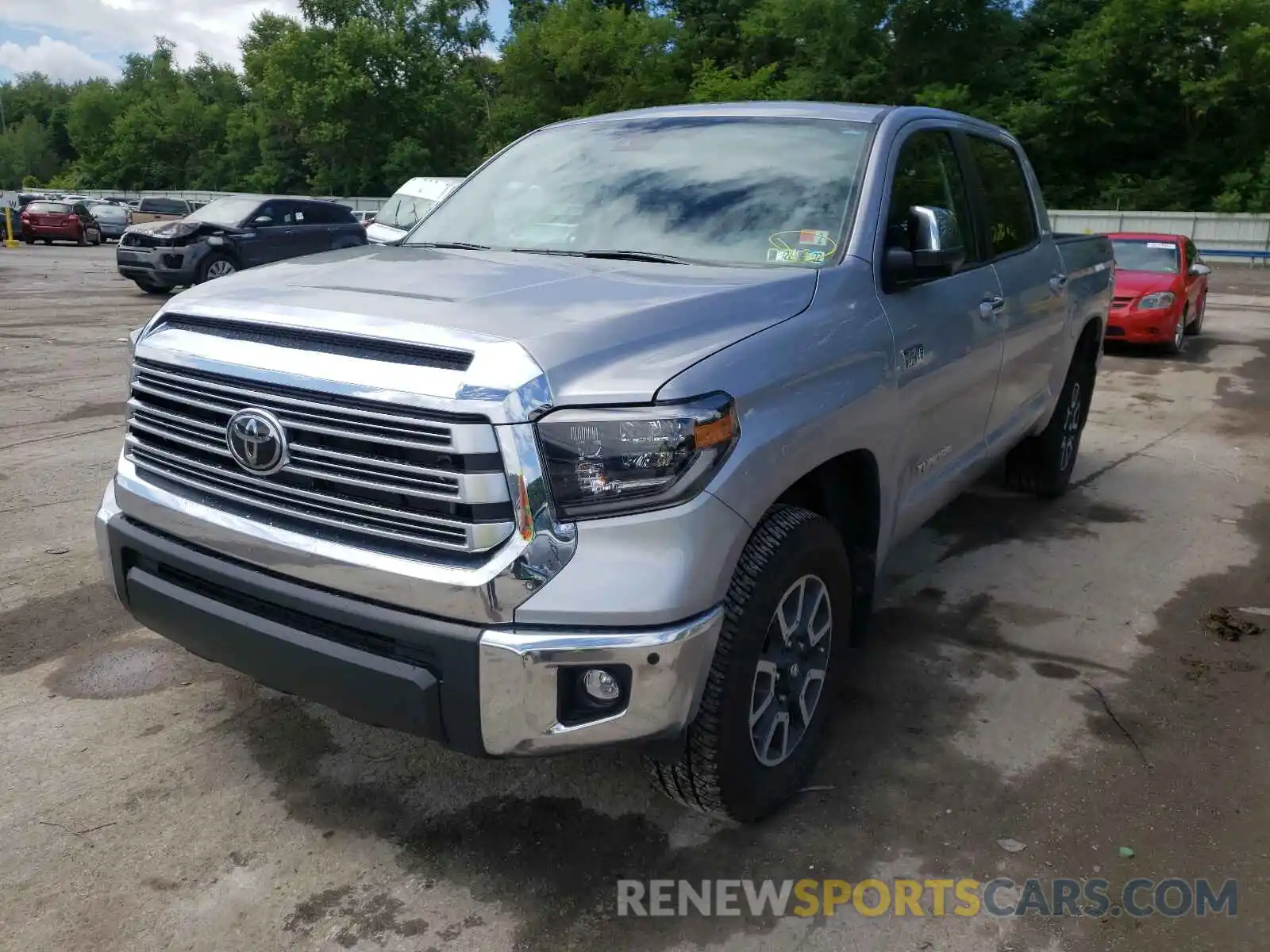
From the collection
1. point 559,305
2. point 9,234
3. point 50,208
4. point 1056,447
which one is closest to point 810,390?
point 559,305

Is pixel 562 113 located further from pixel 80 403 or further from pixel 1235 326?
pixel 80 403

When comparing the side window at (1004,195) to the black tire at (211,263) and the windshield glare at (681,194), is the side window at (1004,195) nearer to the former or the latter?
the windshield glare at (681,194)

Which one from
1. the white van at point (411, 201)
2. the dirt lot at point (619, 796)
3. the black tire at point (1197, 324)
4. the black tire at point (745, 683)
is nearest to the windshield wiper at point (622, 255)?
the black tire at point (745, 683)

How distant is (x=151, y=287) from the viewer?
55.4ft

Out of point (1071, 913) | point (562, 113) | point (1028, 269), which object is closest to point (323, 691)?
point (1071, 913)

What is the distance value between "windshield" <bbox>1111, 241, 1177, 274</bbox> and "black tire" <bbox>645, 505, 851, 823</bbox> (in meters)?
11.6

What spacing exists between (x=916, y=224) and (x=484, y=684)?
202cm

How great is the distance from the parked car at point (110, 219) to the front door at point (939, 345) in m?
35.4

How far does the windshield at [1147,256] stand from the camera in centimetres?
1268

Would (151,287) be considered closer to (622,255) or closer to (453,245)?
(453,245)

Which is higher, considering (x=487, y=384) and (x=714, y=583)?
(x=487, y=384)

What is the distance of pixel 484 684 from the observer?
2.26m

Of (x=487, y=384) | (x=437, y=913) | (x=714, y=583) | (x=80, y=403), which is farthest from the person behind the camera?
(x=80, y=403)

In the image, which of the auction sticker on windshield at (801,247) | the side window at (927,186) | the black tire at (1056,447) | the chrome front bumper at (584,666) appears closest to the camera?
the chrome front bumper at (584,666)
